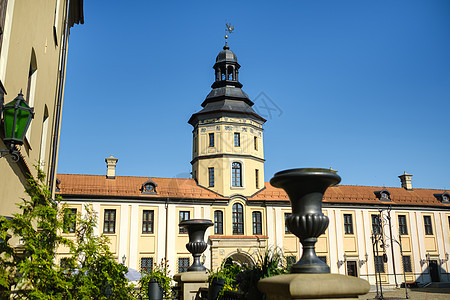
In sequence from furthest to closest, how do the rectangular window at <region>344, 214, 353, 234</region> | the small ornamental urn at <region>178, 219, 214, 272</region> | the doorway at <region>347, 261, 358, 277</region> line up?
the rectangular window at <region>344, 214, 353, 234</region>, the doorway at <region>347, 261, 358, 277</region>, the small ornamental urn at <region>178, 219, 214, 272</region>

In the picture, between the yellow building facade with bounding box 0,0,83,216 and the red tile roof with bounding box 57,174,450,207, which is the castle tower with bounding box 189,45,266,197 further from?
the yellow building facade with bounding box 0,0,83,216

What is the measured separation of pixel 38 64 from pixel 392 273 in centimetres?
3260

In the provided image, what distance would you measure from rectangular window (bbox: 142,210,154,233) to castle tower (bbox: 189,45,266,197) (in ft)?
16.4

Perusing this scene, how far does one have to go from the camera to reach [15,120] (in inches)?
164

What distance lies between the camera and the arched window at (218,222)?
30.0 m

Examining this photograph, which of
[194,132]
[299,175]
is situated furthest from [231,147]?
[299,175]

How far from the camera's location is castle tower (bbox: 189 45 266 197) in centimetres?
3194

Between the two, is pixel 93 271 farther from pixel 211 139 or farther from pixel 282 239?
pixel 211 139

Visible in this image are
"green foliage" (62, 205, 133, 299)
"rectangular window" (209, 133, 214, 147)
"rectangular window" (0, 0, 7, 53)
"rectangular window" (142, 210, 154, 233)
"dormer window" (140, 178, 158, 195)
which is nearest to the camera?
"rectangular window" (0, 0, 7, 53)

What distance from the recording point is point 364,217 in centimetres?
3359

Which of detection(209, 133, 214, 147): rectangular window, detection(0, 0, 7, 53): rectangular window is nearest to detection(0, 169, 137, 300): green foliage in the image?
detection(0, 0, 7, 53): rectangular window

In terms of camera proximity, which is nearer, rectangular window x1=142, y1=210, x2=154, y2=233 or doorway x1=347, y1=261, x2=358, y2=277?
rectangular window x1=142, y1=210, x2=154, y2=233

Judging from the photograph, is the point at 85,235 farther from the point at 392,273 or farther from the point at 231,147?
the point at 392,273

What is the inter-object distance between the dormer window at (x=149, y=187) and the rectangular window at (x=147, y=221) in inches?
55.5
